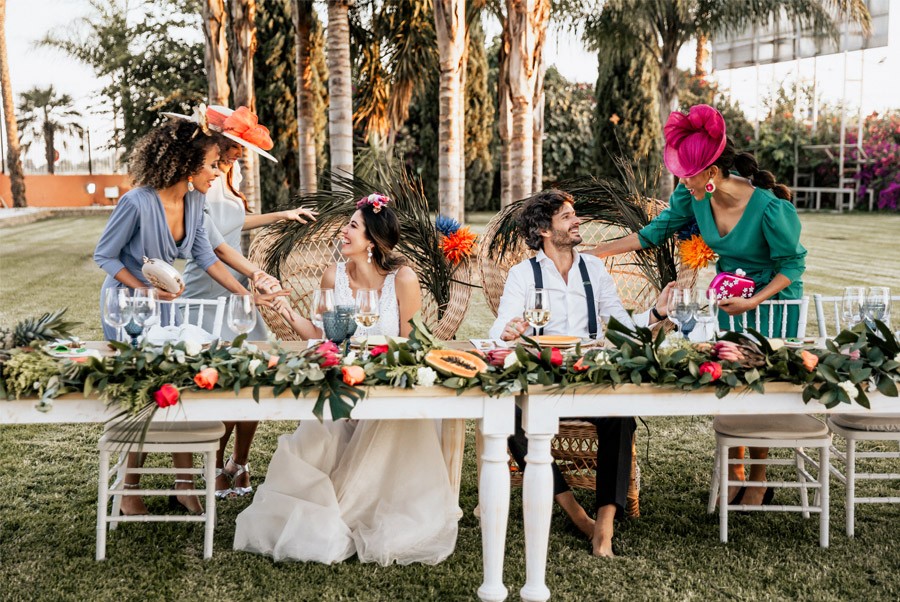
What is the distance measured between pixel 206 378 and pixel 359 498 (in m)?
1.03

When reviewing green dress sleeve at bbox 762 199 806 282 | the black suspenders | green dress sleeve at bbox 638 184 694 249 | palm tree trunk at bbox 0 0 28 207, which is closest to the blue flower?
the black suspenders

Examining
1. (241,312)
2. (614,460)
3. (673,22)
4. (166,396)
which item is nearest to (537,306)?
(614,460)

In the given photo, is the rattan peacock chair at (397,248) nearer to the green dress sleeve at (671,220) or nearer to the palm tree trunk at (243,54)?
the green dress sleeve at (671,220)

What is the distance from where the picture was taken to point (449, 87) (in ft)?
25.6

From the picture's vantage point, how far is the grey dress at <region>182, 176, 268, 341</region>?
163 inches

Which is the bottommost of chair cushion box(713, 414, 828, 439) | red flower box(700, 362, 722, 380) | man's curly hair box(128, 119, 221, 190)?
chair cushion box(713, 414, 828, 439)

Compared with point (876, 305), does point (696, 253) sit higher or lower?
higher

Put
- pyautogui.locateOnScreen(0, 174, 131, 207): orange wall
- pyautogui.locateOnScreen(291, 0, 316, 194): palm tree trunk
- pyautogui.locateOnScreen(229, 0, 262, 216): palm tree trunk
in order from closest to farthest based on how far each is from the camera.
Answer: pyautogui.locateOnScreen(229, 0, 262, 216): palm tree trunk, pyautogui.locateOnScreen(291, 0, 316, 194): palm tree trunk, pyautogui.locateOnScreen(0, 174, 131, 207): orange wall

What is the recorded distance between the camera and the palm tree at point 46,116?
3887 centimetres

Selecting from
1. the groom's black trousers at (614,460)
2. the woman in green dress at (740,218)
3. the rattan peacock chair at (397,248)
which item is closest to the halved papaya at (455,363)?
the groom's black trousers at (614,460)

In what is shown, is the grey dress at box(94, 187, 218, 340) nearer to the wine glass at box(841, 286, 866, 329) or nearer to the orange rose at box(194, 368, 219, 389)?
the orange rose at box(194, 368, 219, 389)

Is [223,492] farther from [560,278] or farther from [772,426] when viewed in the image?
[772,426]

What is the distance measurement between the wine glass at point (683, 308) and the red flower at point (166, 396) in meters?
1.60

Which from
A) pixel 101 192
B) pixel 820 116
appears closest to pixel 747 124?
pixel 820 116
